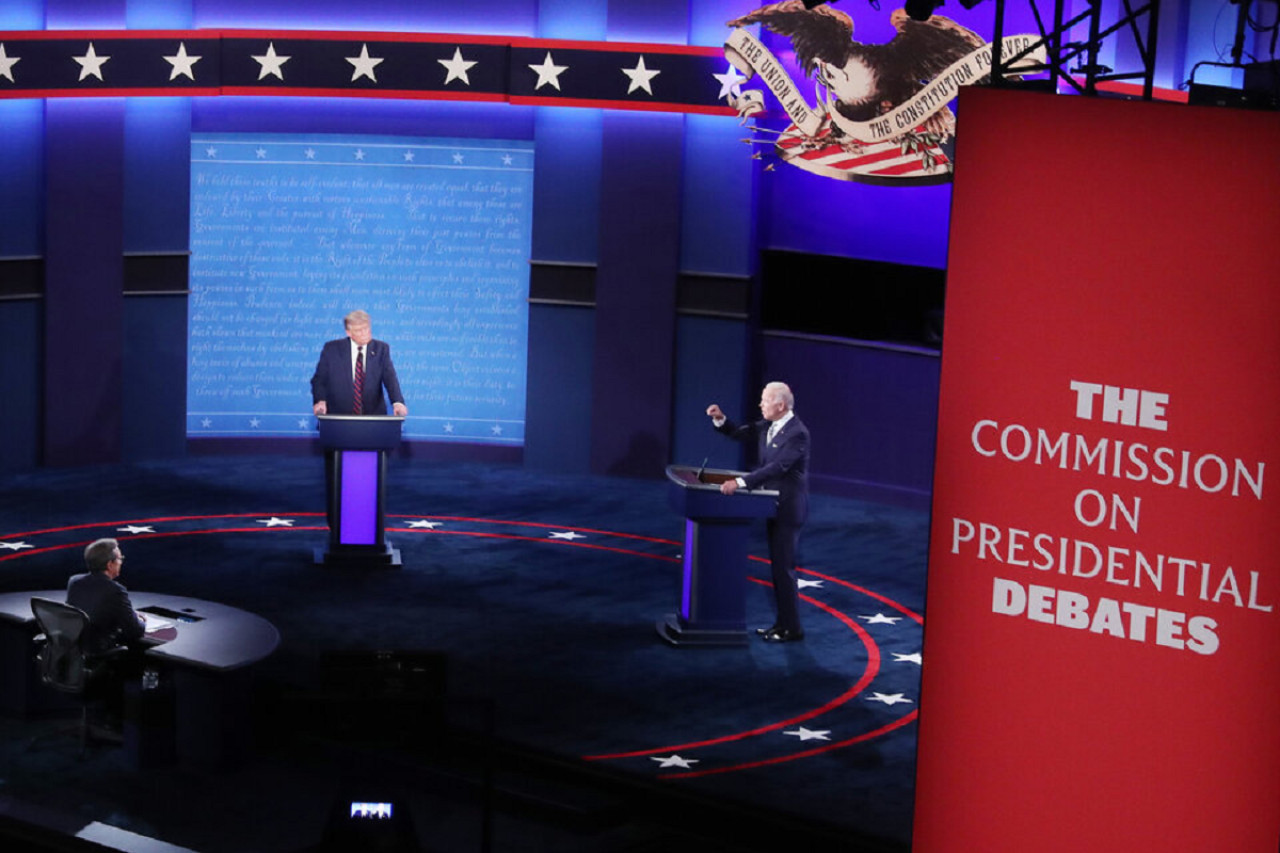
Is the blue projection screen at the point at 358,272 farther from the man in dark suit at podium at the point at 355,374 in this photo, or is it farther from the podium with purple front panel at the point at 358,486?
the podium with purple front panel at the point at 358,486

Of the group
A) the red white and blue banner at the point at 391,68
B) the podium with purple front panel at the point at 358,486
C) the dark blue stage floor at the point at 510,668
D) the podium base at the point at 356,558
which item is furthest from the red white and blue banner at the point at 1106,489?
the red white and blue banner at the point at 391,68

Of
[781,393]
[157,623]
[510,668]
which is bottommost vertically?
[510,668]

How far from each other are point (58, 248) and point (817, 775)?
381 inches

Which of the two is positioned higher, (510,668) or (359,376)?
(359,376)

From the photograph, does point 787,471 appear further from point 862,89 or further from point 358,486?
point 862,89

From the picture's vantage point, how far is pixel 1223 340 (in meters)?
4.40

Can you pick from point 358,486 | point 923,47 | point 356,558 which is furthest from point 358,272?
point 923,47

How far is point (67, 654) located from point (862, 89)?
8.53m

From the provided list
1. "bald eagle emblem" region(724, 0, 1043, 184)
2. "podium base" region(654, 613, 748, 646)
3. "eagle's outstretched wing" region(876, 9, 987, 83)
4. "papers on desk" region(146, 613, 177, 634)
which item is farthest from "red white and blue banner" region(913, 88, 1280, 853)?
"eagle's outstretched wing" region(876, 9, 987, 83)

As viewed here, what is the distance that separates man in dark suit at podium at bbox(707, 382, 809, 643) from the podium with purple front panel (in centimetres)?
281

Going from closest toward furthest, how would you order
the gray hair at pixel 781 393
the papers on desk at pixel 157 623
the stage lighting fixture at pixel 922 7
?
1. the papers on desk at pixel 157 623
2. the stage lighting fixture at pixel 922 7
3. the gray hair at pixel 781 393

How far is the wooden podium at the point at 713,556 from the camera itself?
36.6ft

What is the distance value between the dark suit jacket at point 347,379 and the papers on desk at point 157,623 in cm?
351

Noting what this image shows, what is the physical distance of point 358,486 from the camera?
1296 cm
